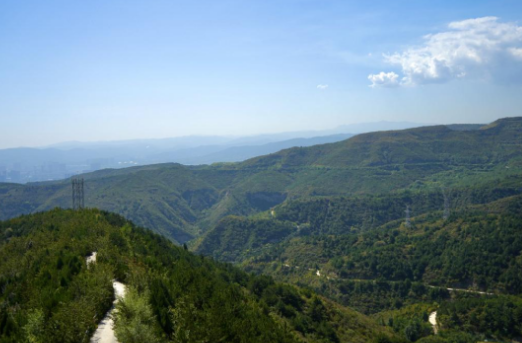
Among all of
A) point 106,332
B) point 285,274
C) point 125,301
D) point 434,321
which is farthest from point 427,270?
point 106,332

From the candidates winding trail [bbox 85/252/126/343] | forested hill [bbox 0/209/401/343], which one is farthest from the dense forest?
winding trail [bbox 85/252/126/343]

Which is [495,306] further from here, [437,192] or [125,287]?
[437,192]

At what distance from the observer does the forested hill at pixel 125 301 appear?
16203 mm

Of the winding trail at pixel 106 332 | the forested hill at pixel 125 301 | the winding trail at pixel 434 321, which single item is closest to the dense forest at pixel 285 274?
the forested hill at pixel 125 301

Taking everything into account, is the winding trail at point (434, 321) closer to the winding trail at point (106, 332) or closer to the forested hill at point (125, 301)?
the forested hill at point (125, 301)

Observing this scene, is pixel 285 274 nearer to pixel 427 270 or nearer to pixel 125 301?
pixel 427 270

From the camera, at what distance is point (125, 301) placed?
17.8m

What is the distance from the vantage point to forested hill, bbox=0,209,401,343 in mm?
16203

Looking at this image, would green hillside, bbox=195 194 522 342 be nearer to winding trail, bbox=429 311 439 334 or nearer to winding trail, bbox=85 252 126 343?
winding trail, bbox=429 311 439 334

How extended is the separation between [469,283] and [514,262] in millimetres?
9622

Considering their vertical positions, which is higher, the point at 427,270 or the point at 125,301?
the point at 125,301

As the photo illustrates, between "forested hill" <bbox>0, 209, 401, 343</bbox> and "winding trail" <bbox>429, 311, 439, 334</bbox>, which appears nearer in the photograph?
"forested hill" <bbox>0, 209, 401, 343</bbox>

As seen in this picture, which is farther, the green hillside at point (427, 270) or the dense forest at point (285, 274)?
the green hillside at point (427, 270)

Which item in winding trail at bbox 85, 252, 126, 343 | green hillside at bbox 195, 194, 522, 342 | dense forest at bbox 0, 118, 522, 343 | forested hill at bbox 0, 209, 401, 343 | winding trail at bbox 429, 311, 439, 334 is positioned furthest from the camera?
green hillside at bbox 195, 194, 522, 342
